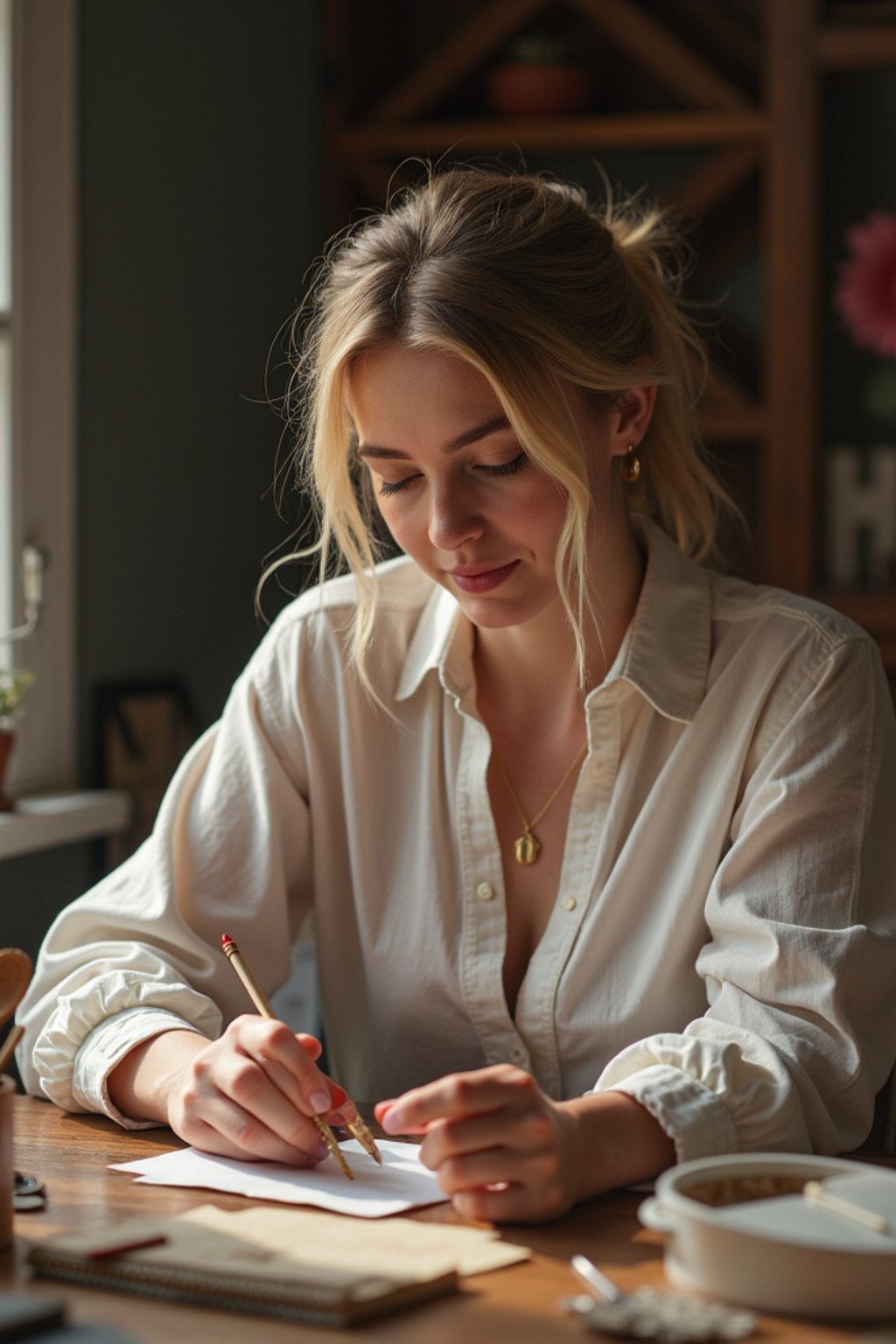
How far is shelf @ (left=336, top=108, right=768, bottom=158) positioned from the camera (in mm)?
3256

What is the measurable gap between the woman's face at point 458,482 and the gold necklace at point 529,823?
0.21 m

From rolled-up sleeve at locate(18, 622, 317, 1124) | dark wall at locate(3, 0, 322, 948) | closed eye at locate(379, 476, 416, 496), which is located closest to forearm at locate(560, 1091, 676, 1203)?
rolled-up sleeve at locate(18, 622, 317, 1124)

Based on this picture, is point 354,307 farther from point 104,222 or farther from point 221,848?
point 104,222

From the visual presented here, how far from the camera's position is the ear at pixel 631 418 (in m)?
1.75

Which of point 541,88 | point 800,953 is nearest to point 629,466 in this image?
point 800,953

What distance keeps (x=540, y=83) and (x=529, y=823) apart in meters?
2.07

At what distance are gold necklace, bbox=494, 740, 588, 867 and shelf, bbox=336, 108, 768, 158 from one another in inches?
69.7

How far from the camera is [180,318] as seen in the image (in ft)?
9.48

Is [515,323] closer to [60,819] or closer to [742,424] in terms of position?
[60,819]

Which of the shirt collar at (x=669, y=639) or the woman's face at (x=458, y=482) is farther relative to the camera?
the shirt collar at (x=669, y=639)

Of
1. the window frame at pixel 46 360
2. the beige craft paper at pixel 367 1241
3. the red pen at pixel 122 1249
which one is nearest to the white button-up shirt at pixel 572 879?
the beige craft paper at pixel 367 1241

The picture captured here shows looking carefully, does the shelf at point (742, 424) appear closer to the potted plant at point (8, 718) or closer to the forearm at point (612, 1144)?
the potted plant at point (8, 718)

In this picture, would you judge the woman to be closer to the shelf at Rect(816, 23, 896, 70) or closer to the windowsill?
the windowsill

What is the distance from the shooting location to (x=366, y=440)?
1627 millimetres
